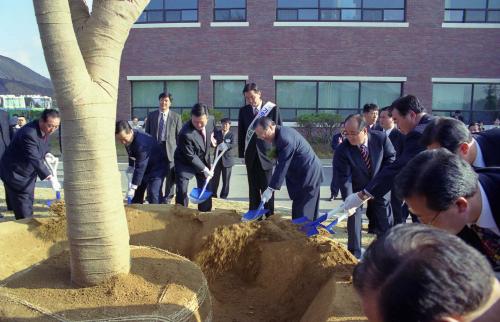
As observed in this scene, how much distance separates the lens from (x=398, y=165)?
4051mm

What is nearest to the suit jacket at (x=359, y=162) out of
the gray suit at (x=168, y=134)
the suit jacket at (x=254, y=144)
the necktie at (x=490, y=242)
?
the suit jacket at (x=254, y=144)

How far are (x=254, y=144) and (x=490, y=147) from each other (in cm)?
343

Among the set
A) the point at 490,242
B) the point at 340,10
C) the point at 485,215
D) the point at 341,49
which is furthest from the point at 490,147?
the point at 340,10

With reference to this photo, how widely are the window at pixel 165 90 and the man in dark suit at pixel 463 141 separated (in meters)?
15.5

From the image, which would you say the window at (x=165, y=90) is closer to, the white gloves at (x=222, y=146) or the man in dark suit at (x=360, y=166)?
the white gloves at (x=222, y=146)

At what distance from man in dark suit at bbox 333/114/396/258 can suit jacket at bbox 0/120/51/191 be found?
3357 mm

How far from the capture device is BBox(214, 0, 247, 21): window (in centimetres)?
1714

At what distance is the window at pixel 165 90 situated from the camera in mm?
17656

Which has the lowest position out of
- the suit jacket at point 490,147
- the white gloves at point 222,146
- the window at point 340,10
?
the white gloves at point 222,146

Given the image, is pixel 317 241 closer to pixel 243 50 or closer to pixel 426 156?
pixel 426 156

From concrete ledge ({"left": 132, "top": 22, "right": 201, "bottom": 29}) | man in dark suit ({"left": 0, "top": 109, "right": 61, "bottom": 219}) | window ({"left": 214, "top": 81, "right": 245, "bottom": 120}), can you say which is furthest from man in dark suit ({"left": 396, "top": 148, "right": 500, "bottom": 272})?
concrete ledge ({"left": 132, "top": 22, "right": 201, "bottom": 29})

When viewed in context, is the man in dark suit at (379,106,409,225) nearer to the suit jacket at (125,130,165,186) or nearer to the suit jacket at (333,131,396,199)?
the suit jacket at (333,131,396,199)

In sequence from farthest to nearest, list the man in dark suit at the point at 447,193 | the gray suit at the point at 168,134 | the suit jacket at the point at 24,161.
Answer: the gray suit at the point at 168,134
the suit jacket at the point at 24,161
the man in dark suit at the point at 447,193

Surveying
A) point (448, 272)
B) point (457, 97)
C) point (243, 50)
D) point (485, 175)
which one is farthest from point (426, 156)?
point (457, 97)
